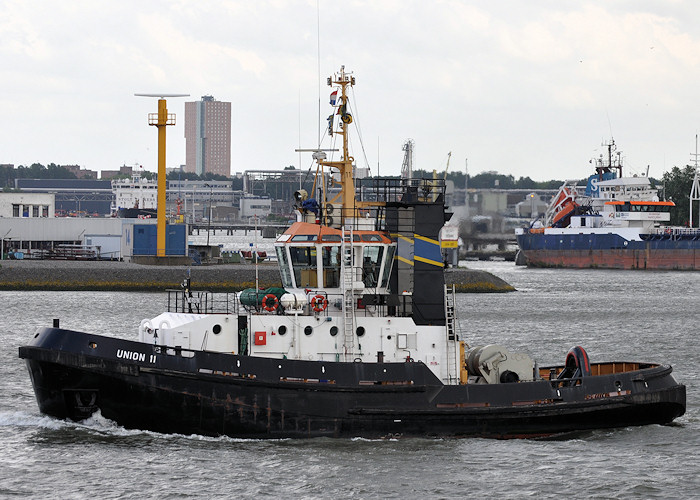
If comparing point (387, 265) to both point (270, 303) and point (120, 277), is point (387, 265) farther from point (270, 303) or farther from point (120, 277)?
point (120, 277)

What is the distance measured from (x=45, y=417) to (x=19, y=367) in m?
8.39

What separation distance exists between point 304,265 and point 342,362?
186 cm

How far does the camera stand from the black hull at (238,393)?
16016 mm

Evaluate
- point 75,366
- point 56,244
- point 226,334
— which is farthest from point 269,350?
point 56,244

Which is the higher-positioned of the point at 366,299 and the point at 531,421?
the point at 366,299

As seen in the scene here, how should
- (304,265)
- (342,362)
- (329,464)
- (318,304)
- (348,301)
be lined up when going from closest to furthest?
1. (329,464)
2. (342,362)
3. (318,304)
4. (348,301)
5. (304,265)

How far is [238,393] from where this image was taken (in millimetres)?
16031

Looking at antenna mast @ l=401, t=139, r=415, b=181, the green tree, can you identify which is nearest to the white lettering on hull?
antenna mast @ l=401, t=139, r=415, b=181

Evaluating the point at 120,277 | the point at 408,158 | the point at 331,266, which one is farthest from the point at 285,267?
Answer: the point at 408,158

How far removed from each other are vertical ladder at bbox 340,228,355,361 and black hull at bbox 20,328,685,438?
2.16 ft

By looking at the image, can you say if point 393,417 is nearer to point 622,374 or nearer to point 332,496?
point 332,496

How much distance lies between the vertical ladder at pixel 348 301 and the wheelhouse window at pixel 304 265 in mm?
547

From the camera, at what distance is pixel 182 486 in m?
14.6

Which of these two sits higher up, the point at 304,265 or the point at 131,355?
the point at 304,265
